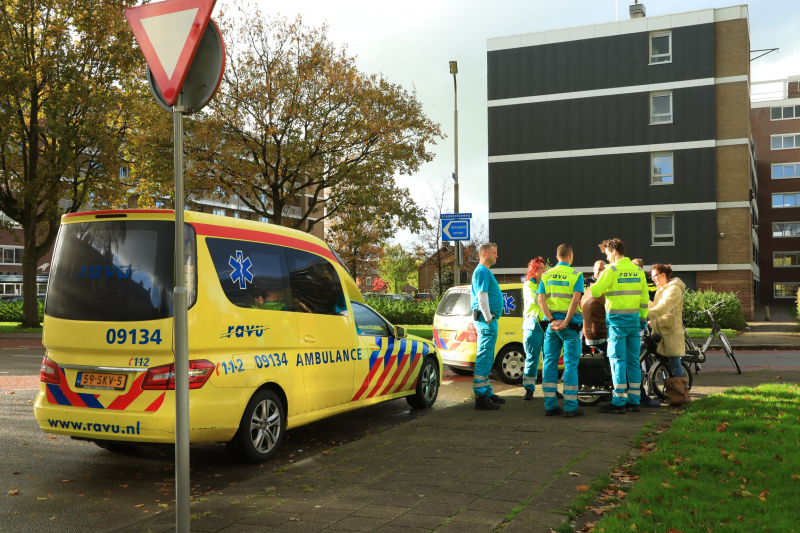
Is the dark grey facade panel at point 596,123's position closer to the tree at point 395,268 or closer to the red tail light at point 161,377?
the red tail light at point 161,377

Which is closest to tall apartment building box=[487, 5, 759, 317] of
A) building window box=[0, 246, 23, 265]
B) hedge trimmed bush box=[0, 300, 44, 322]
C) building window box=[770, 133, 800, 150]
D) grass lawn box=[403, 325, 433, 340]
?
grass lawn box=[403, 325, 433, 340]

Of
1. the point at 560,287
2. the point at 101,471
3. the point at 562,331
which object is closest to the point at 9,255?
the point at 101,471

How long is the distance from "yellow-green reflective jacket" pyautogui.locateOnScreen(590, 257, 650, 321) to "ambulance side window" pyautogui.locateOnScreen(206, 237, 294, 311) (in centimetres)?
384

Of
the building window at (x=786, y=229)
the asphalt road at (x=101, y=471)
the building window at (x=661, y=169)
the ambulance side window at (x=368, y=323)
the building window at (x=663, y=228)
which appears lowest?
the asphalt road at (x=101, y=471)

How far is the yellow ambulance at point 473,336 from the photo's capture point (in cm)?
1134

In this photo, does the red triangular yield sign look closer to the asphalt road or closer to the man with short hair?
the asphalt road

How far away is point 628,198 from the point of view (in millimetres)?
33781

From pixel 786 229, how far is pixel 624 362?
56.3 m

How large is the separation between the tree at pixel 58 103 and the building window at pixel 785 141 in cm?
5214

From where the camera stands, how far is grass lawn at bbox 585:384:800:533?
158 inches

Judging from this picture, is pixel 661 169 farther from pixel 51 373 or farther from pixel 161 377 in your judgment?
pixel 51 373

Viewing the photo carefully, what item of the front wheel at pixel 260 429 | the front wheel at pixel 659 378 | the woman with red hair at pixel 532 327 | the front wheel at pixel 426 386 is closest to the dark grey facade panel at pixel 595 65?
the front wheel at pixel 659 378

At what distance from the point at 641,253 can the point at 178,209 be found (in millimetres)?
33090

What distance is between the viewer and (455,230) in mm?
18312
